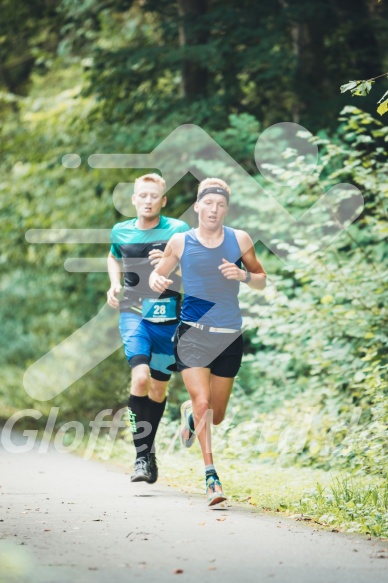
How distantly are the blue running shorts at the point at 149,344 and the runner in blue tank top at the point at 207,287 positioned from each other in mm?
620

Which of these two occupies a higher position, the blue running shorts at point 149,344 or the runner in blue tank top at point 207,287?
the runner in blue tank top at point 207,287

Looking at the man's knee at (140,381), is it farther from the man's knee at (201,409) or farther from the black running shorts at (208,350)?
the man's knee at (201,409)

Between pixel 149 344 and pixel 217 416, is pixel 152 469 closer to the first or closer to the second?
pixel 217 416

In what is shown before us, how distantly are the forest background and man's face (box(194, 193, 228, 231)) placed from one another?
1.97 metres

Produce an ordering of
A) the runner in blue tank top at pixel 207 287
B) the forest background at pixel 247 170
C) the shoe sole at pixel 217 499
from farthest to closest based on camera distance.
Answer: the forest background at pixel 247 170 → the runner in blue tank top at pixel 207 287 → the shoe sole at pixel 217 499

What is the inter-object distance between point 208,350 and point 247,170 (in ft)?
21.9

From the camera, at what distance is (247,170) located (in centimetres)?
1392

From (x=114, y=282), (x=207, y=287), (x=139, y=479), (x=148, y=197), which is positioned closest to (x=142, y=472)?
(x=139, y=479)

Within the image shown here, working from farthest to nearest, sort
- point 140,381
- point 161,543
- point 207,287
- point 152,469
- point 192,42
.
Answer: point 192,42
point 152,469
point 140,381
point 207,287
point 161,543

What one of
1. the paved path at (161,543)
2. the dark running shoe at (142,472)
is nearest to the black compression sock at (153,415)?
the dark running shoe at (142,472)

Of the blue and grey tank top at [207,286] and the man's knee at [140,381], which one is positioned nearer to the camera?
the blue and grey tank top at [207,286]

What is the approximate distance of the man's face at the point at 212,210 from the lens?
24.6ft

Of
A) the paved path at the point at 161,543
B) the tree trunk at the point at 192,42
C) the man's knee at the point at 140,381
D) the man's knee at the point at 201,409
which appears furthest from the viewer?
the tree trunk at the point at 192,42

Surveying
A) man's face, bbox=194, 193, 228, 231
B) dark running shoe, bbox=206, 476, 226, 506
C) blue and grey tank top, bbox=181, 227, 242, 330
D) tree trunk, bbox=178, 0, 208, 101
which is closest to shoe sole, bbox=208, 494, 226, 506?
dark running shoe, bbox=206, 476, 226, 506
